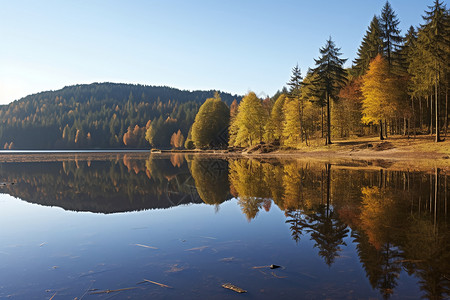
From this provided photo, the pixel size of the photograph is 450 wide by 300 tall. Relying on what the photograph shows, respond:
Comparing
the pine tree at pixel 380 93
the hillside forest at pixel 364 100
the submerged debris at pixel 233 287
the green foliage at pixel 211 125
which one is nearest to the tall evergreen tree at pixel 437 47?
the hillside forest at pixel 364 100

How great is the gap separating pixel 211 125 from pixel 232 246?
Answer: 78.4 metres

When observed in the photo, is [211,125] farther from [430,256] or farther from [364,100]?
[430,256]

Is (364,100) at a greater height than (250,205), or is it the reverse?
(364,100)

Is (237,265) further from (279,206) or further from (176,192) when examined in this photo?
(176,192)

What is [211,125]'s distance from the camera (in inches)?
3364

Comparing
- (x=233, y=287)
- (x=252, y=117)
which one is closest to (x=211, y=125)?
(x=252, y=117)

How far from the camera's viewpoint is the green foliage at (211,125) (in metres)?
84.6

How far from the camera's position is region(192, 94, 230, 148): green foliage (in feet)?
278

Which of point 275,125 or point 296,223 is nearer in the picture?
point 296,223

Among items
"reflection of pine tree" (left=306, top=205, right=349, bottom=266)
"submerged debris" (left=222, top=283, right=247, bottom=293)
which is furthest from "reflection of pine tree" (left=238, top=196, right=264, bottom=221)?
"submerged debris" (left=222, top=283, right=247, bottom=293)

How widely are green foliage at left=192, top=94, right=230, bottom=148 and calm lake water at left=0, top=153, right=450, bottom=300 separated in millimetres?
70097

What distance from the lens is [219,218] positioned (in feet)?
35.2

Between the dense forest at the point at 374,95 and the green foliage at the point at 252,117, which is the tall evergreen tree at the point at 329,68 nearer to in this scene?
the dense forest at the point at 374,95

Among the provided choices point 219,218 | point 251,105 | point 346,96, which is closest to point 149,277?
point 219,218
